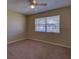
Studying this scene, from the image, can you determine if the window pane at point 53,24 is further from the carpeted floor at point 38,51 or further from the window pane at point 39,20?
the carpeted floor at point 38,51

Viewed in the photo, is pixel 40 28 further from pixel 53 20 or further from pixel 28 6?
pixel 28 6

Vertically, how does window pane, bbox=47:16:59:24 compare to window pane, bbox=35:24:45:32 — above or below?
above

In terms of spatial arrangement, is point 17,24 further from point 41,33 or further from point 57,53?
point 57,53

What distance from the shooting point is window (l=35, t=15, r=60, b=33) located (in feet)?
4.43

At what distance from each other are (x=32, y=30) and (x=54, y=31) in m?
0.36

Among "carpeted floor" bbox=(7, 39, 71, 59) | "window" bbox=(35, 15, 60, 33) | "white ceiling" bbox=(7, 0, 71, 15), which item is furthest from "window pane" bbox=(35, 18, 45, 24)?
"carpeted floor" bbox=(7, 39, 71, 59)

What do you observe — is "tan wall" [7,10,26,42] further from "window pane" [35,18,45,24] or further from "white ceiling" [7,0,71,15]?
"window pane" [35,18,45,24]

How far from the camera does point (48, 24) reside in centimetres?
135

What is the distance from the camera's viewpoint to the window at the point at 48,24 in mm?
1352

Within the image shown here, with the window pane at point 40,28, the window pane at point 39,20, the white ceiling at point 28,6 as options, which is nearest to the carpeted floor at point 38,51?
the window pane at point 40,28

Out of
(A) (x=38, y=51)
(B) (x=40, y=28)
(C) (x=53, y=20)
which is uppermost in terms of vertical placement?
(C) (x=53, y=20)

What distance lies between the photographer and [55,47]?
1498 millimetres

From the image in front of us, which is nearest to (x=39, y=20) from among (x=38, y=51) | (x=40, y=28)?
(x=40, y=28)

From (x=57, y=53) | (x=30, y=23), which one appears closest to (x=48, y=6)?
(x=30, y=23)
